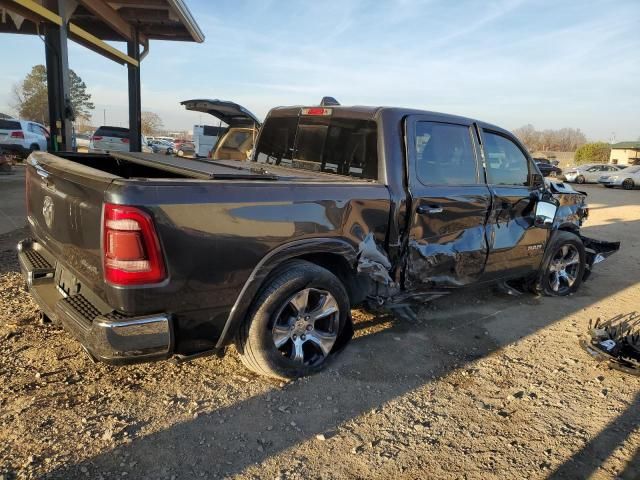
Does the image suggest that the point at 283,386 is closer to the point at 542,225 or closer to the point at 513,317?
the point at 513,317

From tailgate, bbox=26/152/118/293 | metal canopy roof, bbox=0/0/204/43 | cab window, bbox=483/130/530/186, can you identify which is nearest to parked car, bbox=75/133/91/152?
metal canopy roof, bbox=0/0/204/43

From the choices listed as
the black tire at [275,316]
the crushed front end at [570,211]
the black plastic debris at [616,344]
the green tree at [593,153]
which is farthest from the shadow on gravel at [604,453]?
the green tree at [593,153]

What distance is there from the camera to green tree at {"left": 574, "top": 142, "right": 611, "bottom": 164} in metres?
46.4

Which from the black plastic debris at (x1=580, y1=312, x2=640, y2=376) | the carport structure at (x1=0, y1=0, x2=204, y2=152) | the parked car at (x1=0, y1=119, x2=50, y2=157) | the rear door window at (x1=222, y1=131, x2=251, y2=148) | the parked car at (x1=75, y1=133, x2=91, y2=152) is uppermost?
the carport structure at (x1=0, y1=0, x2=204, y2=152)

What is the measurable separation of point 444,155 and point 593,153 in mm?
50356

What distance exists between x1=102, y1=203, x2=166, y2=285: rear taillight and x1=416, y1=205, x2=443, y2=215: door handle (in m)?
2.01

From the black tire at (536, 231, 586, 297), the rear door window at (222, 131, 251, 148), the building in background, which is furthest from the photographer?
the building in background

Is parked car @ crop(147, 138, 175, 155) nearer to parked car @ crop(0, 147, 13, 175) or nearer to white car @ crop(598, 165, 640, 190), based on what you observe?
parked car @ crop(0, 147, 13, 175)

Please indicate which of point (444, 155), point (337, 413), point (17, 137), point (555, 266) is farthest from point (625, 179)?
point (17, 137)

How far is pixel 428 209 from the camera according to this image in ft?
12.1

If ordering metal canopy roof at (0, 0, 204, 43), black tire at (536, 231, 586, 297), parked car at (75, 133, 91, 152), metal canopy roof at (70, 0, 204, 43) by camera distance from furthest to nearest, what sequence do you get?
parked car at (75, 133, 91, 152) < metal canopy roof at (70, 0, 204, 43) < metal canopy roof at (0, 0, 204, 43) < black tire at (536, 231, 586, 297)

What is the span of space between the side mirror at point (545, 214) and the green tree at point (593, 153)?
156ft

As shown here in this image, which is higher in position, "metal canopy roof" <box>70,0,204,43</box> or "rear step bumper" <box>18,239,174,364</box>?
"metal canopy roof" <box>70,0,204,43</box>

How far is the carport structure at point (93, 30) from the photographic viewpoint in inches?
408
